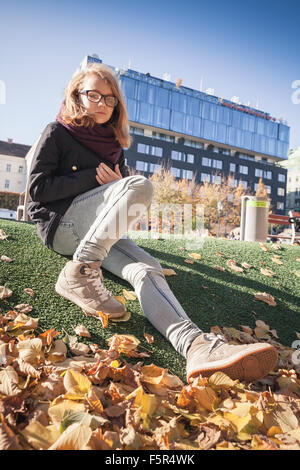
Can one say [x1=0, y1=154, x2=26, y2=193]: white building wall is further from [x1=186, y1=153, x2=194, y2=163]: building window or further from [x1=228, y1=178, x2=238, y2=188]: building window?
[x1=228, y1=178, x2=238, y2=188]: building window

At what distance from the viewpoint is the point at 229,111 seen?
5647 centimetres

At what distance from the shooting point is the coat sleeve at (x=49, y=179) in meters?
2.19

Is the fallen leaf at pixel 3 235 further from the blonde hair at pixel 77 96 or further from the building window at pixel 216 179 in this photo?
the building window at pixel 216 179

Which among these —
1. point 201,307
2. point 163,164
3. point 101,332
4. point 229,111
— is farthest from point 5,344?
point 229,111

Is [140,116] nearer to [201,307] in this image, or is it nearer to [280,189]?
[280,189]

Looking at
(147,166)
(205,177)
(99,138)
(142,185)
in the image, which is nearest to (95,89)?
(99,138)

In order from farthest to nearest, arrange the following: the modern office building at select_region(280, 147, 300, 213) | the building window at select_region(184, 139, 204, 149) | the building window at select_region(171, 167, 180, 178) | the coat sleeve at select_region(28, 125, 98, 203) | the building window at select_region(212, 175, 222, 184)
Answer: the modern office building at select_region(280, 147, 300, 213)
the building window at select_region(184, 139, 204, 149)
the building window at select_region(212, 175, 222, 184)
the building window at select_region(171, 167, 180, 178)
the coat sleeve at select_region(28, 125, 98, 203)

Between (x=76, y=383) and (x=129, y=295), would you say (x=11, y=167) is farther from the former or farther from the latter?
(x=76, y=383)

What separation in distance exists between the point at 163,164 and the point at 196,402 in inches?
→ 1934

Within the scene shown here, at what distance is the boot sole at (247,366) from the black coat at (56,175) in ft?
4.58

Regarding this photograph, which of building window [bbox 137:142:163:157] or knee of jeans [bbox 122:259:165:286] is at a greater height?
building window [bbox 137:142:163:157]

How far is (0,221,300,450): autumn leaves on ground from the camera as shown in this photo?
109cm

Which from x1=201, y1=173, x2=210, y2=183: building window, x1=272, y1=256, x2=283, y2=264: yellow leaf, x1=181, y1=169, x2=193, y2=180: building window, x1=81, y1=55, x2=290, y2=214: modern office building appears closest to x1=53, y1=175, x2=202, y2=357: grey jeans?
x1=272, y1=256, x2=283, y2=264: yellow leaf
